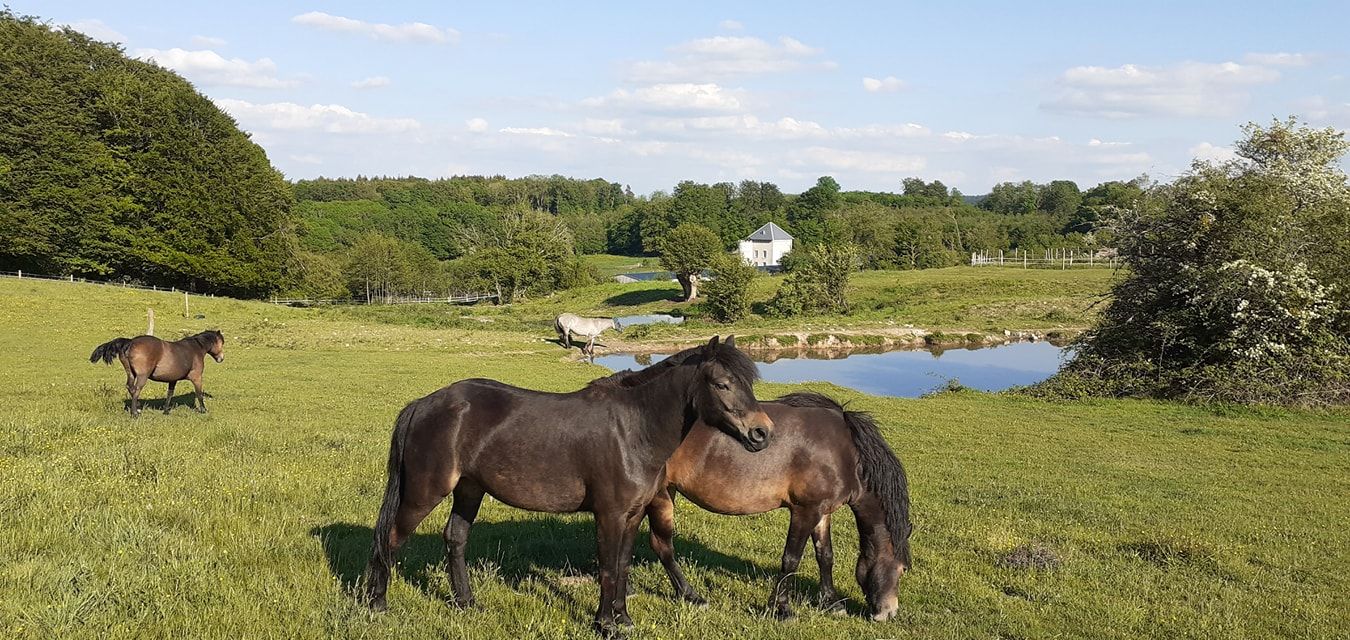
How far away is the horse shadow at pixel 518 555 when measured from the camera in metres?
6.34

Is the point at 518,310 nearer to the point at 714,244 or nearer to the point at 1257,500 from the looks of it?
the point at 714,244

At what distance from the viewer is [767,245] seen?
342ft

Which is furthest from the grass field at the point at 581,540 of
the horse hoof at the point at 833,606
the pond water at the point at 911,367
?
the pond water at the point at 911,367

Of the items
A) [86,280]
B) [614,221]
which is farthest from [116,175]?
[614,221]

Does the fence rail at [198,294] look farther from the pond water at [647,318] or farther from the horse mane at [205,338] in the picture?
the horse mane at [205,338]

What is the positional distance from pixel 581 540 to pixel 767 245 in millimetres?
98163

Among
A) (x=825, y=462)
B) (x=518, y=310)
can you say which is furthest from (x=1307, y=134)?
(x=518, y=310)

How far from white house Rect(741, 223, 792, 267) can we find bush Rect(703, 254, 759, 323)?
51063 millimetres

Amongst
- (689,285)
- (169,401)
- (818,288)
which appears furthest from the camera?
(689,285)

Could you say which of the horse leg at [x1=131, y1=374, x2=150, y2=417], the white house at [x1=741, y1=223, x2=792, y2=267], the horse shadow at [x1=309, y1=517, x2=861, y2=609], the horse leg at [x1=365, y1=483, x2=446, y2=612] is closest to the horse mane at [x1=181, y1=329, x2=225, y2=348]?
the horse leg at [x1=131, y1=374, x2=150, y2=417]

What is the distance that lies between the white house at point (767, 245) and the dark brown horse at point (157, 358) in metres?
89.6

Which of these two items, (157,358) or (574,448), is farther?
(157,358)

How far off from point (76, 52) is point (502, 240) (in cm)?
3590

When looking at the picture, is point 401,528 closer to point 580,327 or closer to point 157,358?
point 157,358
